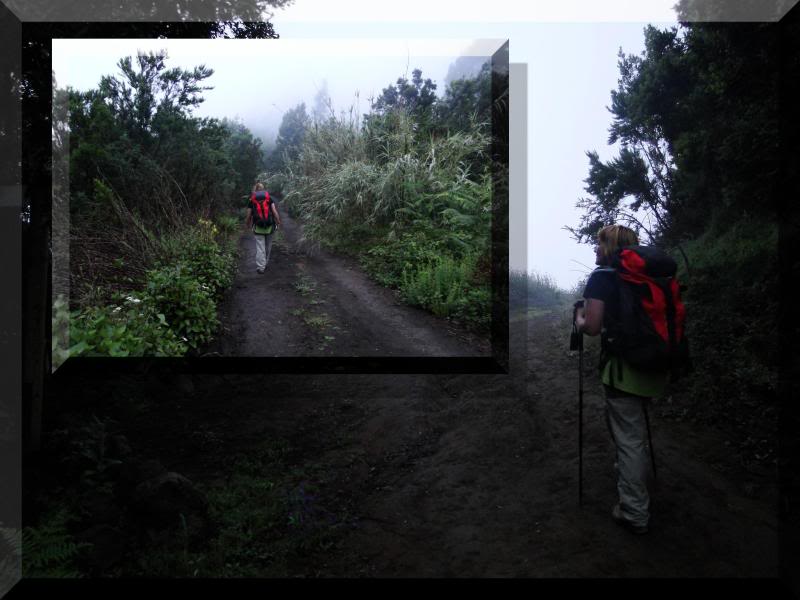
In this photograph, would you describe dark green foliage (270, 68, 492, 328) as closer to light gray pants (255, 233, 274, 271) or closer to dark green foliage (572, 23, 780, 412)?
light gray pants (255, 233, 274, 271)

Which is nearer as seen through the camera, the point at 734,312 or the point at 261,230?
the point at 734,312

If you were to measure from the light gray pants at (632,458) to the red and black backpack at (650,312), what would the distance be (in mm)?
313

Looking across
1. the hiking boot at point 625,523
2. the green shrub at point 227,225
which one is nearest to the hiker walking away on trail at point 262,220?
the green shrub at point 227,225

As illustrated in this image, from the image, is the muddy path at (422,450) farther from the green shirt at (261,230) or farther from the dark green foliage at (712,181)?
the dark green foliage at (712,181)

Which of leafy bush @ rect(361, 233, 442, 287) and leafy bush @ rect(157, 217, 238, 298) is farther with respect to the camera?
leafy bush @ rect(361, 233, 442, 287)

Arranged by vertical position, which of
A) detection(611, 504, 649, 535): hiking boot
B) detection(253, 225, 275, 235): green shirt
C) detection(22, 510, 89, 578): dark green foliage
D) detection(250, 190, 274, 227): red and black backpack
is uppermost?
detection(250, 190, 274, 227): red and black backpack

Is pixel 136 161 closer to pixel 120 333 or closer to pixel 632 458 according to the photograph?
pixel 120 333

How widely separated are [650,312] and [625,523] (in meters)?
1.46

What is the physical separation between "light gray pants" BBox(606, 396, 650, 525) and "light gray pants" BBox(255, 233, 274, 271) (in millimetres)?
4035

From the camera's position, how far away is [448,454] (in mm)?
4871

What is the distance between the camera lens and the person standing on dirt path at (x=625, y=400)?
3.75 metres

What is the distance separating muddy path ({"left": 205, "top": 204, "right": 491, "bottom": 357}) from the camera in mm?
5449

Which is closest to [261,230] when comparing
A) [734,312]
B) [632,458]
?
[632,458]

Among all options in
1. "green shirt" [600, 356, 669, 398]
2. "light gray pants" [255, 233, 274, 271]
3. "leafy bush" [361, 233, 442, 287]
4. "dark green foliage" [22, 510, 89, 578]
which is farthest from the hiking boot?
"light gray pants" [255, 233, 274, 271]
